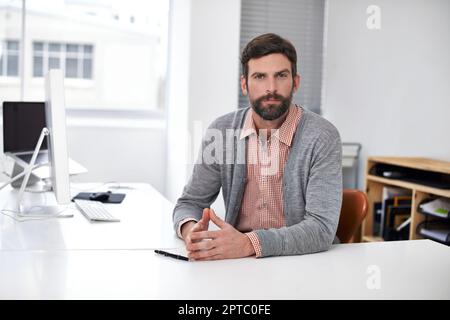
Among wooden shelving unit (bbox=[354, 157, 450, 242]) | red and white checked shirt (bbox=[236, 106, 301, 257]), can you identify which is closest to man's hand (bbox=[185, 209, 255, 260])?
red and white checked shirt (bbox=[236, 106, 301, 257])

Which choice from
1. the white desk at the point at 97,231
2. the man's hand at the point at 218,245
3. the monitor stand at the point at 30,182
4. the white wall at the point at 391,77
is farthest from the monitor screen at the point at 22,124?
the white wall at the point at 391,77

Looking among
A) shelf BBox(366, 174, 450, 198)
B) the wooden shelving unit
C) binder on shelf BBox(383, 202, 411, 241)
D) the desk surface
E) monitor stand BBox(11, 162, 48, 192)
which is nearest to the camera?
A: the desk surface

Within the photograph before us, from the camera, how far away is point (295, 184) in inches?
67.2

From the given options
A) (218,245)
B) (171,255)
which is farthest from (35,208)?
(218,245)

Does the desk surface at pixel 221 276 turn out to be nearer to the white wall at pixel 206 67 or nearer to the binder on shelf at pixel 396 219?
the binder on shelf at pixel 396 219

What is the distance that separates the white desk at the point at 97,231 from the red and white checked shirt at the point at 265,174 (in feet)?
0.94

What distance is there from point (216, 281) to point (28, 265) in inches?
18.6


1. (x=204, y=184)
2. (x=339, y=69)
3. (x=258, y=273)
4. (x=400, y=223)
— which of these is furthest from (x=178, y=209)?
(x=339, y=69)

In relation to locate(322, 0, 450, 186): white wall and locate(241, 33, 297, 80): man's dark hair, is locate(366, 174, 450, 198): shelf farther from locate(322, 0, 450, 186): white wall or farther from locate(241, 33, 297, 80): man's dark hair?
locate(241, 33, 297, 80): man's dark hair

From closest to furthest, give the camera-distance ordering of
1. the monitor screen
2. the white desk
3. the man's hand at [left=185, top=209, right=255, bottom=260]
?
the man's hand at [left=185, top=209, right=255, bottom=260] < the white desk < the monitor screen

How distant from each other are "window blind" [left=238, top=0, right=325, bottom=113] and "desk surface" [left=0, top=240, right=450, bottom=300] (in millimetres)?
2584

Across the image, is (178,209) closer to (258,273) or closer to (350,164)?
(258,273)

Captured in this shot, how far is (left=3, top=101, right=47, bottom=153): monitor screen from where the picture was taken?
248cm

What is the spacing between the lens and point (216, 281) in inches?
47.4
